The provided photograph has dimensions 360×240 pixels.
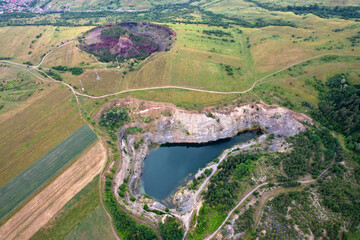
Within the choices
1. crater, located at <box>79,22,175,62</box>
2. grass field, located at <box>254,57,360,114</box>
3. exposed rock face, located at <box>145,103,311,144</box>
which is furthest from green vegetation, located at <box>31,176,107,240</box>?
grass field, located at <box>254,57,360,114</box>

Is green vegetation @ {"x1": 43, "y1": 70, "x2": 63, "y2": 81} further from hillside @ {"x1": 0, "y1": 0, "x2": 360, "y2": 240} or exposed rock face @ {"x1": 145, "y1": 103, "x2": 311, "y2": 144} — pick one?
exposed rock face @ {"x1": 145, "y1": 103, "x2": 311, "y2": 144}

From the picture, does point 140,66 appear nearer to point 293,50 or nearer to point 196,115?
point 196,115

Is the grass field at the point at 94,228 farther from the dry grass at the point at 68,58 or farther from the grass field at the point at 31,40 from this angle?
the grass field at the point at 31,40

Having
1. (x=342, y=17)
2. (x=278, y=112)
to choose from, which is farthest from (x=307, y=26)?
(x=278, y=112)

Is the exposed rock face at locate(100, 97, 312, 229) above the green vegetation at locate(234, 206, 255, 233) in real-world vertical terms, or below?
above

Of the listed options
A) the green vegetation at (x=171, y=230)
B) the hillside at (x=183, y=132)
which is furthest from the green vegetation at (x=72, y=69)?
the green vegetation at (x=171, y=230)
